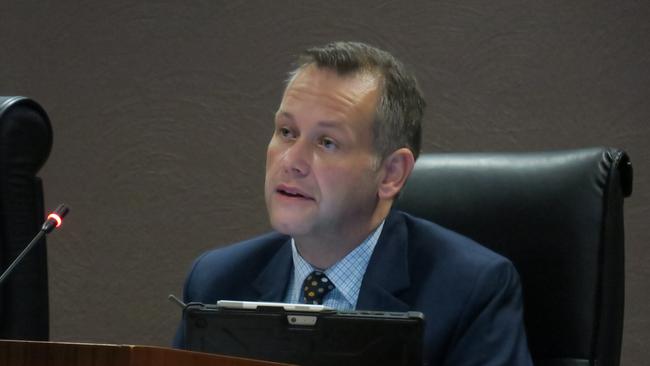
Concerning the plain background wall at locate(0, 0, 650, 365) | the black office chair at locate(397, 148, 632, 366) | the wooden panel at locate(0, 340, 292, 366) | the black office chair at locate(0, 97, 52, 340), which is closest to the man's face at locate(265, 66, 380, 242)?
the black office chair at locate(397, 148, 632, 366)

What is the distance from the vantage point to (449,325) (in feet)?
5.91

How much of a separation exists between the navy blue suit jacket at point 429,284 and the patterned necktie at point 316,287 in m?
0.05

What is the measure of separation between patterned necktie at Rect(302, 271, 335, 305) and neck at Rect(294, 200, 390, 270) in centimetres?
2

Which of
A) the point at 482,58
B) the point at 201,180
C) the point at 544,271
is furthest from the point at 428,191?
the point at 201,180

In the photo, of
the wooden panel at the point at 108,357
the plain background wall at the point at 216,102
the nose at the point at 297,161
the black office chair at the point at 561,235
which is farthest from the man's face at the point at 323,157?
the plain background wall at the point at 216,102

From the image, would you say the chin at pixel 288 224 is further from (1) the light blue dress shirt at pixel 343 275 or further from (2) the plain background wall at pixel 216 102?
(2) the plain background wall at pixel 216 102

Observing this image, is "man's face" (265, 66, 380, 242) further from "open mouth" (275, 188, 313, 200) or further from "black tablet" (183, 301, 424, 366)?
"black tablet" (183, 301, 424, 366)

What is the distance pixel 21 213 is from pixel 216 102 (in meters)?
1.10

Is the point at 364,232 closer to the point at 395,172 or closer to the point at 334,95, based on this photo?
the point at 395,172

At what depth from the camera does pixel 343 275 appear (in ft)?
6.38

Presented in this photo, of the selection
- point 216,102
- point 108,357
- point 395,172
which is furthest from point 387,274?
point 216,102

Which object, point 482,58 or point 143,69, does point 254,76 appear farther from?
point 482,58

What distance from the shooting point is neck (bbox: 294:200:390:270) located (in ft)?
6.34

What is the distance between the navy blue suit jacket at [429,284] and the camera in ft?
5.85
